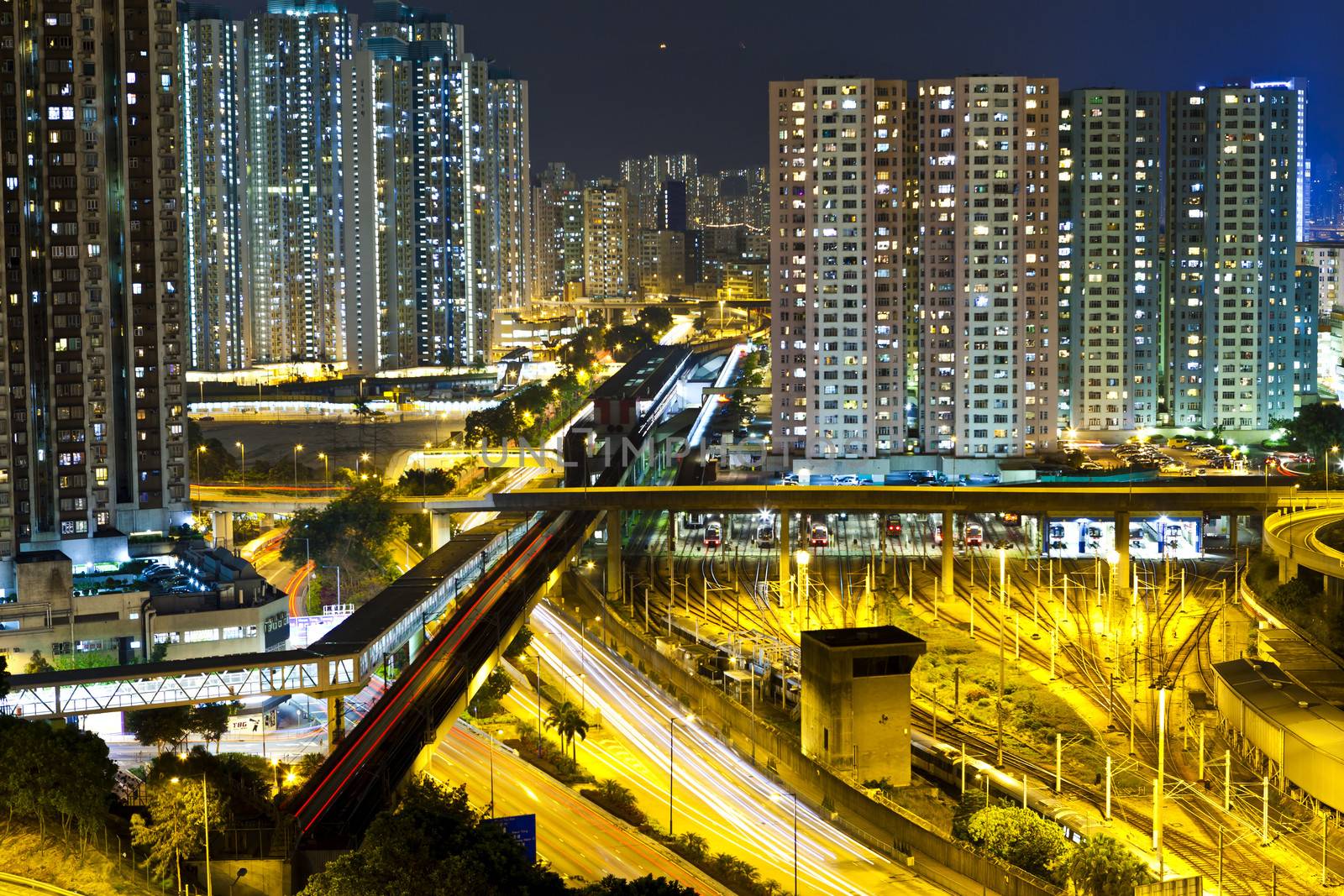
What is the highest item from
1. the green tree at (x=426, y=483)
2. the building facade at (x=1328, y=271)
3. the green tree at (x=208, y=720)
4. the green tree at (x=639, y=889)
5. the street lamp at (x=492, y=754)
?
the building facade at (x=1328, y=271)

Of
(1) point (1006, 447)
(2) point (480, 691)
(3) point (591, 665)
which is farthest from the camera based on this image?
(1) point (1006, 447)

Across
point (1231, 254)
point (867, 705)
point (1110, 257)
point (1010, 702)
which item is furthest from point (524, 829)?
point (1231, 254)

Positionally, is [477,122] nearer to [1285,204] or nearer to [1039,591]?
[1285,204]

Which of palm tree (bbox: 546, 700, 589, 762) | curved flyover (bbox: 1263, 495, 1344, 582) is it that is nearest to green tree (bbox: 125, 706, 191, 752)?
palm tree (bbox: 546, 700, 589, 762)

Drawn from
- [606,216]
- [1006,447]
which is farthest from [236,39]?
[1006,447]

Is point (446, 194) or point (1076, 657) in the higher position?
point (446, 194)

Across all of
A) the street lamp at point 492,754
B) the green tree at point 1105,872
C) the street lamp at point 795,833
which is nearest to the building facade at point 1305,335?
the street lamp at point 795,833

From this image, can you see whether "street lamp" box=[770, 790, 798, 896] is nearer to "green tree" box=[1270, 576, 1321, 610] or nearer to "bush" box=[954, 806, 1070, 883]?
"bush" box=[954, 806, 1070, 883]

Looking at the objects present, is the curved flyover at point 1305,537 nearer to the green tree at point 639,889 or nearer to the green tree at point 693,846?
the green tree at point 693,846
